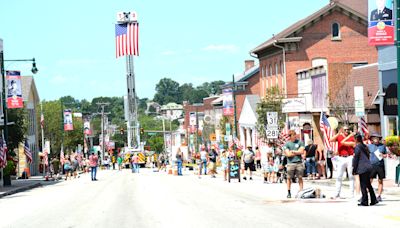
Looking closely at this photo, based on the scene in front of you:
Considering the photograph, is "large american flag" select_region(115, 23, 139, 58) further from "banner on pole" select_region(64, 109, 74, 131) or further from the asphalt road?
the asphalt road

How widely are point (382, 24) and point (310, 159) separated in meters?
7.42

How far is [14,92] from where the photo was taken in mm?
46000

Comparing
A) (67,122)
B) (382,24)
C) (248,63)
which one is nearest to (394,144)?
(382,24)

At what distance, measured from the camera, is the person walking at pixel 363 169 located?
18.3 meters

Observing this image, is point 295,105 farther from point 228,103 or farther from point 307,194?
point 307,194

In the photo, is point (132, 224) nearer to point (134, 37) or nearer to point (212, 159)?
point (212, 159)

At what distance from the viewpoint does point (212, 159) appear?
41.8m

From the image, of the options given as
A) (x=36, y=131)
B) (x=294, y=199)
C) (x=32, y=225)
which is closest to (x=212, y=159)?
(x=294, y=199)

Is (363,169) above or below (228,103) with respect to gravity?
below

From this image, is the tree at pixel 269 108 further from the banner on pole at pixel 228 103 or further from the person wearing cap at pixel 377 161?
the person wearing cap at pixel 377 161

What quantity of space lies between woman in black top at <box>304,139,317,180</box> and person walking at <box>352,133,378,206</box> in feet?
42.4

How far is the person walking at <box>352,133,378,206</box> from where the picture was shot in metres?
18.3

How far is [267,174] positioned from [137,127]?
38774mm

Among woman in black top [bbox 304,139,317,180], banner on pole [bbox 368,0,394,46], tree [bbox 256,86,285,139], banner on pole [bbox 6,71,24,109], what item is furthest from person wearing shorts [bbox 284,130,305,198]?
tree [bbox 256,86,285,139]
